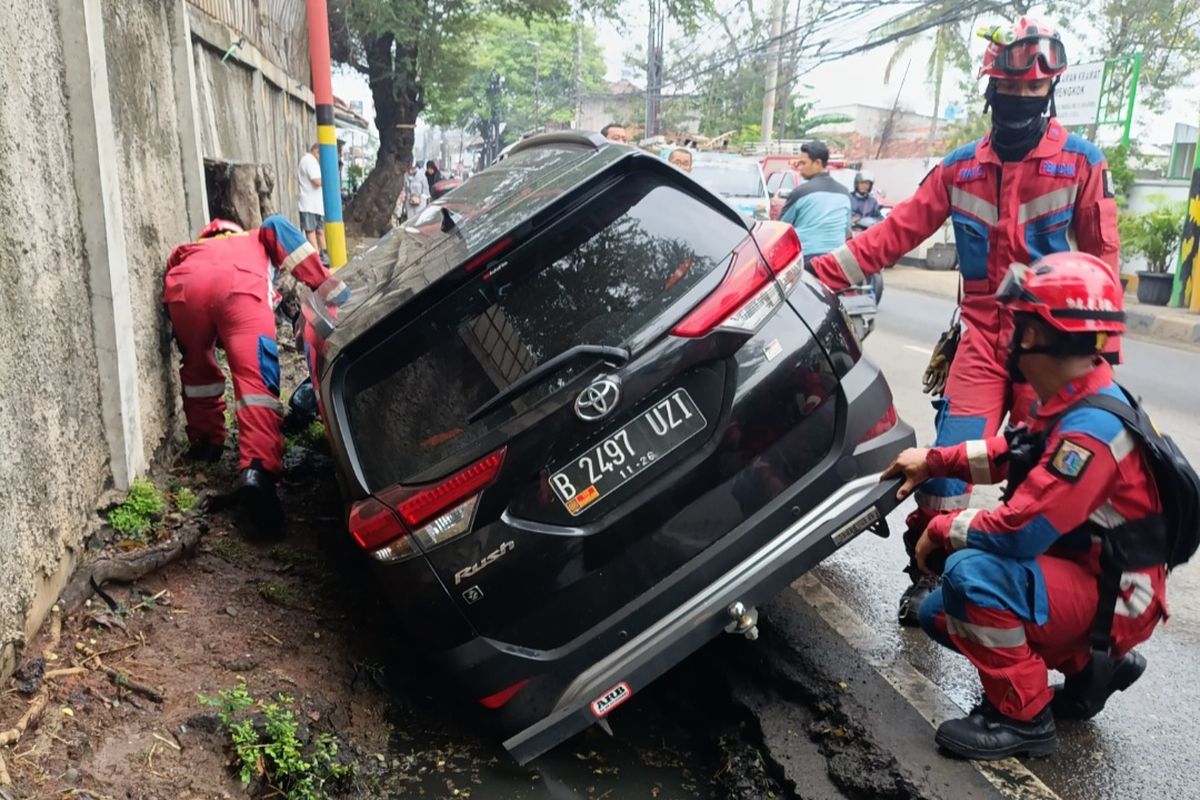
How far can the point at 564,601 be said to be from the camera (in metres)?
2.51

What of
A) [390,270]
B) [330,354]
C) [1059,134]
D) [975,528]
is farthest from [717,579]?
[1059,134]

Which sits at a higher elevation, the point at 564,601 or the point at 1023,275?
the point at 1023,275

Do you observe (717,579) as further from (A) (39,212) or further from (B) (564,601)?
(A) (39,212)

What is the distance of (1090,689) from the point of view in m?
2.62

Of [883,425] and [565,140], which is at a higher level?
[565,140]

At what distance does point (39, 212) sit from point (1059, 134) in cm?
338

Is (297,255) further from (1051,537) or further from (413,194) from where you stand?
(413,194)

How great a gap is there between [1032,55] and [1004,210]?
0.52m

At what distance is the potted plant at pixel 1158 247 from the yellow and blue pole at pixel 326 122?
35.7ft

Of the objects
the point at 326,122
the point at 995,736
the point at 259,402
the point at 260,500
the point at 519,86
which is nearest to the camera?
the point at 995,736

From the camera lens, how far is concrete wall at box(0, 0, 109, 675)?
2.55 m

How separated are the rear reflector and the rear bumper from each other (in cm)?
10

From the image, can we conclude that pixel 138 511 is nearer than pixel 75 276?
No

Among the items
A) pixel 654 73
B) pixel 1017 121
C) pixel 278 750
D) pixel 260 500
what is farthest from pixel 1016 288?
pixel 654 73
